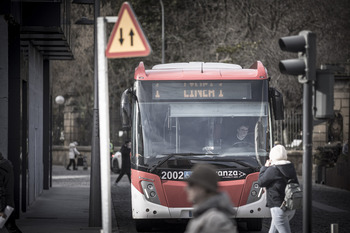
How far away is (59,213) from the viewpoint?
18516 millimetres

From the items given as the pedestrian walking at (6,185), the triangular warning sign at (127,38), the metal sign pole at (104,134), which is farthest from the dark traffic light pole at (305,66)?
the pedestrian walking at (6,185)

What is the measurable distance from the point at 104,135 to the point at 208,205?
119 inches

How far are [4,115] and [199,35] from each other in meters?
32.3

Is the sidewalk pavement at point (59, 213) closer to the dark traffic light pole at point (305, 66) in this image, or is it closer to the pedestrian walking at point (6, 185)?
the pedestrian walking at point (6, 185)

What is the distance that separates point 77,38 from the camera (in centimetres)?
4831

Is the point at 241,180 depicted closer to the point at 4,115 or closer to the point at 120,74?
the point at 4,115

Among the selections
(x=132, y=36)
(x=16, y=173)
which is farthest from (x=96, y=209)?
(x=132, y=36)

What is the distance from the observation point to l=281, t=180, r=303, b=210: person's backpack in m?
10.4

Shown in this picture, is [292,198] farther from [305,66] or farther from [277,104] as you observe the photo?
[277,104]

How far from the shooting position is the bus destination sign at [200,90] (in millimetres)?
14250

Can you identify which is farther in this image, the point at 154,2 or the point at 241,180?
the point at 154,2

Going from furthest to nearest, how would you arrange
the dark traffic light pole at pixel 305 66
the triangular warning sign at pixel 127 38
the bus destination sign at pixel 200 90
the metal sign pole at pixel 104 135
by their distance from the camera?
the bus destination sign at pixel 200 90
the dark traffic light pole at pixel 305 66
the triangular warning sign at pixel 127 38
the metal sign pole at pixel 104 135

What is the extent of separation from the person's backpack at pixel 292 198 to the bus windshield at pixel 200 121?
10.9 feet

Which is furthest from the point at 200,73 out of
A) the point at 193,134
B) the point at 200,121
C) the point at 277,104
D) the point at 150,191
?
the point at 150,191
